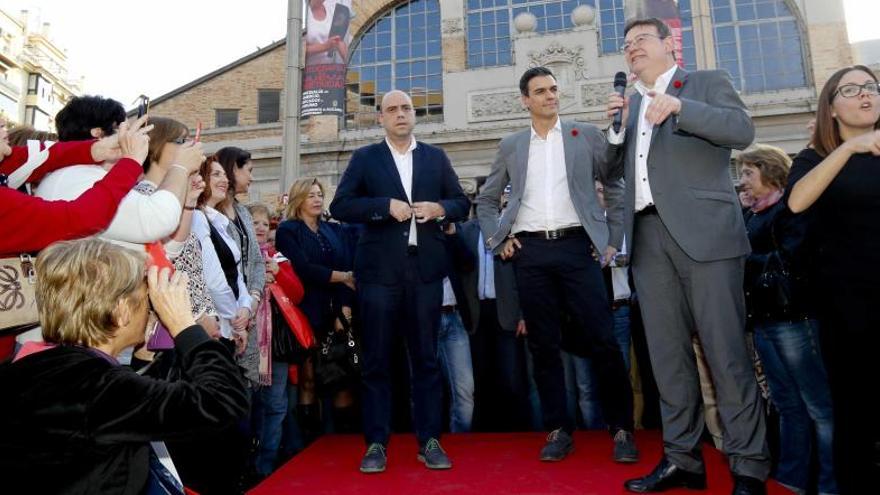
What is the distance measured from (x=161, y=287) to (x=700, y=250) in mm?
2458

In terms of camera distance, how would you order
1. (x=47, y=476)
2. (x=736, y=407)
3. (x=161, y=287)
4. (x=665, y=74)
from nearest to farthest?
(x=47, y=476) → (x=161, y=287) → (x=736, y=407) → (x=665, y=74)

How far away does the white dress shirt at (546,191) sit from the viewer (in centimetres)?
362

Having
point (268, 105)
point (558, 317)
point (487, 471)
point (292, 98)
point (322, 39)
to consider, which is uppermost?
point (268, 105)

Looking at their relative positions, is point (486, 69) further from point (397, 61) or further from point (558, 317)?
point (558, 317)

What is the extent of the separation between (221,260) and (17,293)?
167cm

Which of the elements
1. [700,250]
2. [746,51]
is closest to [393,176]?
[700,250]

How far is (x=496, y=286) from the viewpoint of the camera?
4445 millimetres

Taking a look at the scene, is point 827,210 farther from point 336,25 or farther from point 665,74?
point 336,25

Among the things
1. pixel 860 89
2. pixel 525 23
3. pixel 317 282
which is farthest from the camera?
pixel 525 23

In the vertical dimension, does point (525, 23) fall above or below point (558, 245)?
above

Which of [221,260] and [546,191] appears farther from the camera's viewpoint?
[221,260]

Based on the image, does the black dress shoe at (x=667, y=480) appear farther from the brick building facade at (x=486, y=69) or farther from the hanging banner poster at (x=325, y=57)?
the brick building facade at (x=486, y=69)

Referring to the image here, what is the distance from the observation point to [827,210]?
107 inches

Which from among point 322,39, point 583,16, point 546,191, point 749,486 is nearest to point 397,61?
point 583,16
